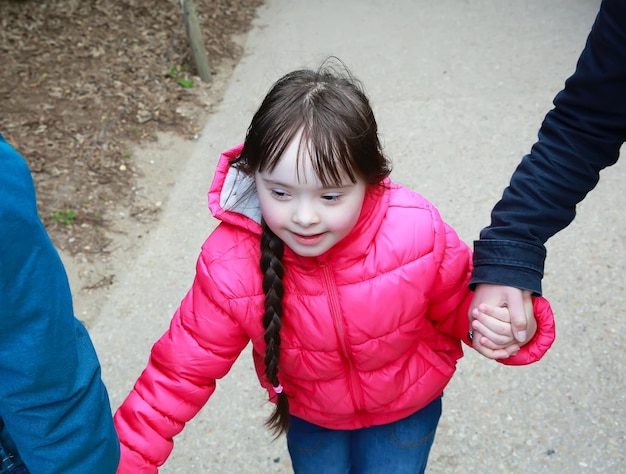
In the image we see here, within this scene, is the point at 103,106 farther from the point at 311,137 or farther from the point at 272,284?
the point at 311,137

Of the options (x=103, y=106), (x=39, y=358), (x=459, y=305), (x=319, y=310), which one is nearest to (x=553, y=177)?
(x=459, y=305)

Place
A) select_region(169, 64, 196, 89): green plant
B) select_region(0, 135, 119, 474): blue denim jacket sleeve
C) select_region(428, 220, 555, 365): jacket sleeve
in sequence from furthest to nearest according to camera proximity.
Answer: select_region(169, 64, 196, 89): green plant < select_region(428, 220, 555, 365): jacket sleeve < select_region(0, 135, 119, 474): blue denim jacket sleeve

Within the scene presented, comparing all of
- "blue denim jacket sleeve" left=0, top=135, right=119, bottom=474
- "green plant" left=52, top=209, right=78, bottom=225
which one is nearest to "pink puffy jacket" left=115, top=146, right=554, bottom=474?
"blue denim jacket sleeve" left=0, top=135, right=119, bottom=474

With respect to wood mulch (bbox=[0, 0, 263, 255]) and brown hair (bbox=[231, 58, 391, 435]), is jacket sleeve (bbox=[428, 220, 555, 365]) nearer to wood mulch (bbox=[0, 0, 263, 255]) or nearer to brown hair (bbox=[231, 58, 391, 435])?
brown hair (bbox=[231, 58, 391, 435])

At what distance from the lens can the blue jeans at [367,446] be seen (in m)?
2.14

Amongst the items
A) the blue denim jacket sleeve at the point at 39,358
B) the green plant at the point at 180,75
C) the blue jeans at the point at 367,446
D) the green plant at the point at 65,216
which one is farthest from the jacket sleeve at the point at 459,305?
the green plant at the point at 180,75

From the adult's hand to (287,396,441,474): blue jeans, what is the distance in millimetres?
439

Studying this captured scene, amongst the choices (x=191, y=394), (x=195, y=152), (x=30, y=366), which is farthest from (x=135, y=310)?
(x=30, y=366)

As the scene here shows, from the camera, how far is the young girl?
1.68 metres

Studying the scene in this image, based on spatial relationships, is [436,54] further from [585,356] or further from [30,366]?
[30,366]

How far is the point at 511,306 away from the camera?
1.77 m

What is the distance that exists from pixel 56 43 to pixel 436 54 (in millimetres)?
3271

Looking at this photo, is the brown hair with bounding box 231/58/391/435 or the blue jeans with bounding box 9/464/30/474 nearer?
the blue jeans with bounding box 9/464/30/474

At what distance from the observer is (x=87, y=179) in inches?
181
